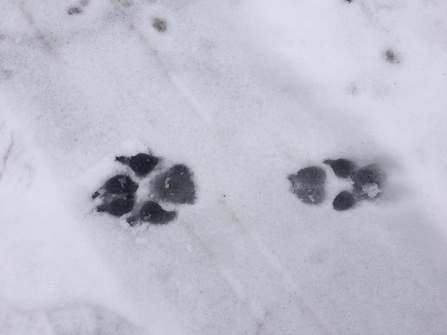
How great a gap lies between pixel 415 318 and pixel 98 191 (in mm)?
2972

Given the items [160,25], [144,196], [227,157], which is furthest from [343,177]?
[160,25]

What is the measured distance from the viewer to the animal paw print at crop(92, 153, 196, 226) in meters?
2.96

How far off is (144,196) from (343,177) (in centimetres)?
177

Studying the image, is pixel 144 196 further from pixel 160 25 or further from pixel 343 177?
pixel 343 177

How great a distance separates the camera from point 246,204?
303 cm

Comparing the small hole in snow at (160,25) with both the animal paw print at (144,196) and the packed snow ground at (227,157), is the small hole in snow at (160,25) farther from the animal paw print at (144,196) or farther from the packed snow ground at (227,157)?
the animal paw print at (144,196)

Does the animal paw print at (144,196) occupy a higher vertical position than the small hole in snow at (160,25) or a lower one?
lower

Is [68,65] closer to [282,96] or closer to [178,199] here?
[178,199]

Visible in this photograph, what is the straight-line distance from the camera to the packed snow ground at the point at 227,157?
2.93 metres

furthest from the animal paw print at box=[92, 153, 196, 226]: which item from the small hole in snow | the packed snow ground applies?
the small hole in snow

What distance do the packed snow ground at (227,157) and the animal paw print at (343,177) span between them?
6 cm

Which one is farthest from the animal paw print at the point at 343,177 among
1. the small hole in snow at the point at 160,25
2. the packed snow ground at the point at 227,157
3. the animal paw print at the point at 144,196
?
the small hole in snow at the point at 160,25

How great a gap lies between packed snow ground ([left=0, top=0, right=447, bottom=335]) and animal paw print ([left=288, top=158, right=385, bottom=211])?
64 millimetres

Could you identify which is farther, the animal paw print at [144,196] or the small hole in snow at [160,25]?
the small hole in snow at [160,25]
